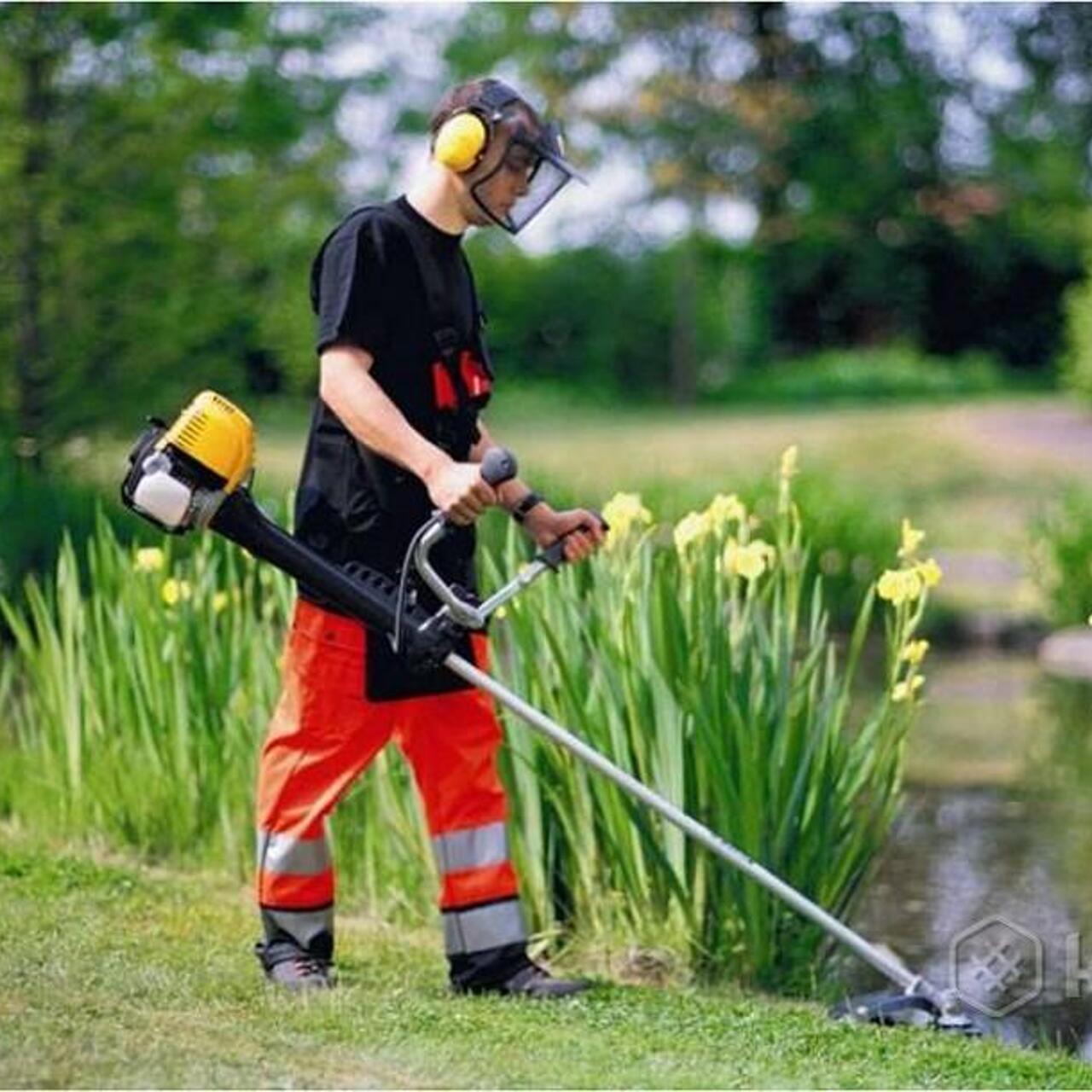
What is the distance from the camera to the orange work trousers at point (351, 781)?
4.56m

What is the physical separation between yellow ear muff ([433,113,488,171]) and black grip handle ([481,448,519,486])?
0.59 metres

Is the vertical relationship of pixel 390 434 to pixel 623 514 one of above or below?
above

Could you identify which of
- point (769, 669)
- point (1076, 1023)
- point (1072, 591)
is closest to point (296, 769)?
point (769, 669)

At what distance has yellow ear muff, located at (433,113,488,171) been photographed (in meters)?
4.49

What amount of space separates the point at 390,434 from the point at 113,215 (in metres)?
7.85

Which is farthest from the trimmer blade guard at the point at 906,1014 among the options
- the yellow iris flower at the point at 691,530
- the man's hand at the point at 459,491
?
the man's hand at the point at 459,491

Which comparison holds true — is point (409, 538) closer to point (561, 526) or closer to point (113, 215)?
point (561, 526)

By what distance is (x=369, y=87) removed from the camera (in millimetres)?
29906

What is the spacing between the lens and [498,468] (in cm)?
420

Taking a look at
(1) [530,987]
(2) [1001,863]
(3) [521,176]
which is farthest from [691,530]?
(2) [1001,863]

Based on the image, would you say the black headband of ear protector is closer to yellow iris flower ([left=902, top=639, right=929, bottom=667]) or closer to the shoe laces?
yellow iris flower ([left=902, top=639, right=929, bottom=667])

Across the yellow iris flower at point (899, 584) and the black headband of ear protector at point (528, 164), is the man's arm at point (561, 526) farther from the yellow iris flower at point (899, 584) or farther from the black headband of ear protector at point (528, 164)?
the yellow iris flower at point (899, 584)

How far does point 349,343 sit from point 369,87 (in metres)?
25.9

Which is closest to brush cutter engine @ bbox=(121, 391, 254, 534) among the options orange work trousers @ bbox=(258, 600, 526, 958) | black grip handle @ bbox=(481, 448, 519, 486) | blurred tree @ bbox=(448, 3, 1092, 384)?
orange work trousers @ bbox=(258, 600, 526, 958)
